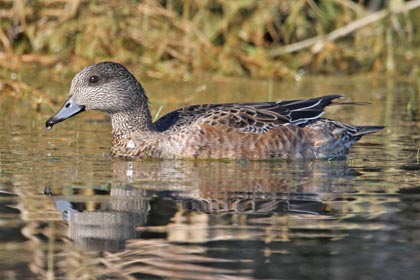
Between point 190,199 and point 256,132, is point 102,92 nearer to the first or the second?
point 256,132

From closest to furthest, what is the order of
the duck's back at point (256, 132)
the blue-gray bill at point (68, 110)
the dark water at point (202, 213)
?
1. the dark water at point (202, 213)
2. the duck's back at point (256, 132)
3. the blue-gray bill at point (68, 110)

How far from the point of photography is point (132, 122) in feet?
25.9

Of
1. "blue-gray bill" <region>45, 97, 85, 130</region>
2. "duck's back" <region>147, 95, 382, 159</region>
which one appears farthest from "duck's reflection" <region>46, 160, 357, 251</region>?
"blue-gray bill" <region>45, 97, 85, 130</region>

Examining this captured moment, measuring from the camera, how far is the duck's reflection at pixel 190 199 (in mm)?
5227

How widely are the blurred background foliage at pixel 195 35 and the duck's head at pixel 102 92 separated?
4.43m

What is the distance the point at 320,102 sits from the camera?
812 cm

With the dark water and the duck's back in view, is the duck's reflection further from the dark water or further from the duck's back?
the duck's back

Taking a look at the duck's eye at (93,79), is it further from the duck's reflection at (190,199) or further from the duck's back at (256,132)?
the duck's reflection at (190,199)

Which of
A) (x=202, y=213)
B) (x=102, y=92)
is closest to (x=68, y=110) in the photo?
(x=102, y=92)

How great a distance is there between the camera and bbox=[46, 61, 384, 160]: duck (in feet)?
24.8

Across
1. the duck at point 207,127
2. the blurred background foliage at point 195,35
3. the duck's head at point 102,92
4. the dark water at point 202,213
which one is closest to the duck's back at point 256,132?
the duck at point 207,127

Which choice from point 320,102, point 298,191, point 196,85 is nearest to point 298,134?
point 320,102

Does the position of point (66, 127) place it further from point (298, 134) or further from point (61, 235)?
point (61, 235)

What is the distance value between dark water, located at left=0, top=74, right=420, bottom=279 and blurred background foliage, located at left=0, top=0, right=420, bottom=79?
3.90 meters
